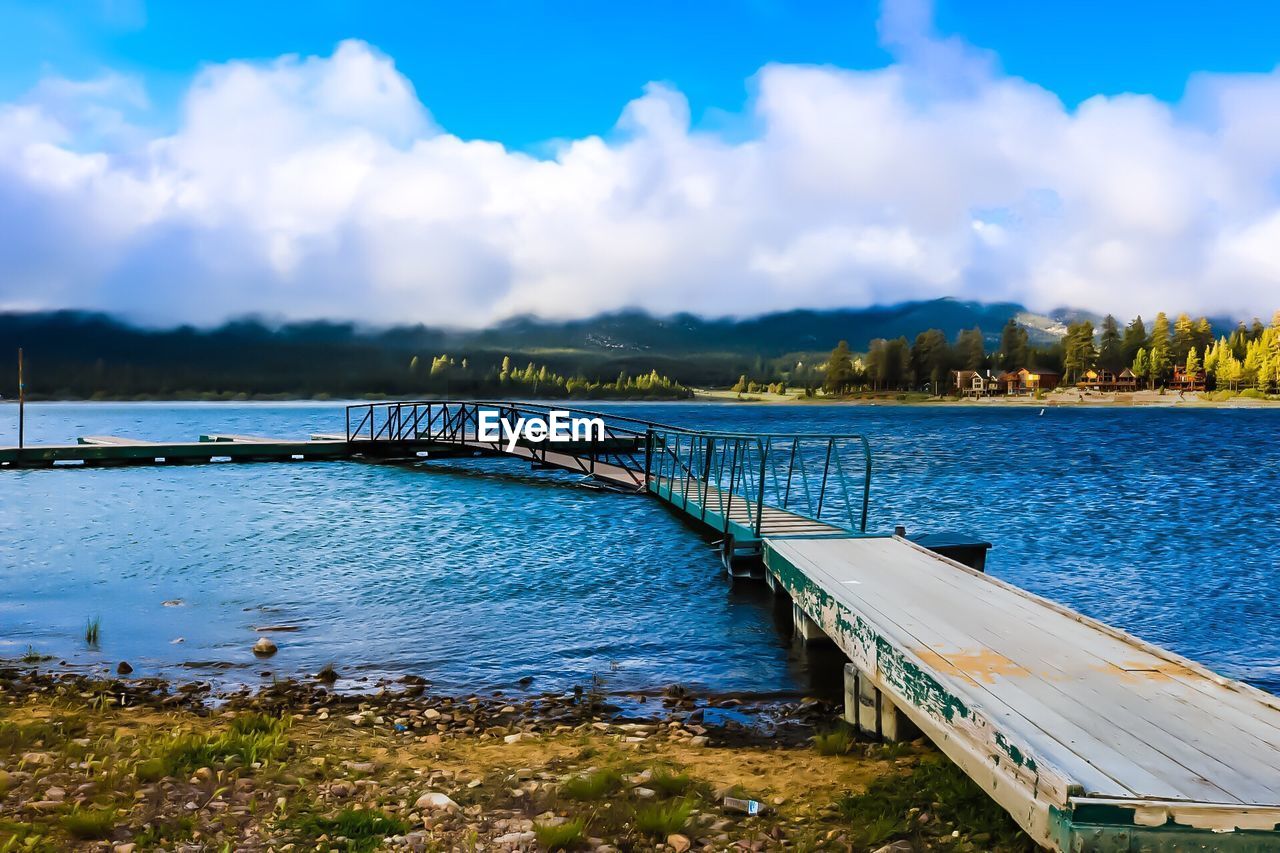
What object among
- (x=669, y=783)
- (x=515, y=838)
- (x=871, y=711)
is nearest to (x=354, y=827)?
(x=515, y=838)

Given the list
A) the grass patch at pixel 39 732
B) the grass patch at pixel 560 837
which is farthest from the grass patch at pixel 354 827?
the grass patch at pixel 39 732

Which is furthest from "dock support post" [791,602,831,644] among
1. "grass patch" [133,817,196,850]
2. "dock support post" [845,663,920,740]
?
"grass patch" [133,817,196,850]

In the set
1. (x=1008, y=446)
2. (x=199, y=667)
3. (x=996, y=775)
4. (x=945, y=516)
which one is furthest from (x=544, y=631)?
(x=1008, y=446)

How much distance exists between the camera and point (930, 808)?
6.05 metres

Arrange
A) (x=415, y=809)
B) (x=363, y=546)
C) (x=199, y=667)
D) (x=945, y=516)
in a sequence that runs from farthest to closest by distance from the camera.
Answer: (x=945, y=516)
(x=363, y=546)
(x=199, y=667)
(x=415, y=809)

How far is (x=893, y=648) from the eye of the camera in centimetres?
721

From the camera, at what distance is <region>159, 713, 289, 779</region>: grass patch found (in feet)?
21.7

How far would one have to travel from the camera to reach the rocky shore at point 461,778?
5.52 m

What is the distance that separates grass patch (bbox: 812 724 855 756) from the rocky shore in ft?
0.07

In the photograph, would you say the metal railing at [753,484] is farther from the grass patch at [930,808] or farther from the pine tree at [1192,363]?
the pine tree at [1192,363]

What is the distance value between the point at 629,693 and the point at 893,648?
12.4 ft

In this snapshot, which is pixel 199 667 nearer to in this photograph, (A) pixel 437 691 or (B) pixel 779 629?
(A) pixel 437 691

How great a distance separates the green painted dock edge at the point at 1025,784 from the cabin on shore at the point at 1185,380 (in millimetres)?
219537

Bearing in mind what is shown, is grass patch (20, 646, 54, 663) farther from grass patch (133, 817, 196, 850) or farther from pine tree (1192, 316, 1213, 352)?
pine tree (1192, 316, 1213, 352)
